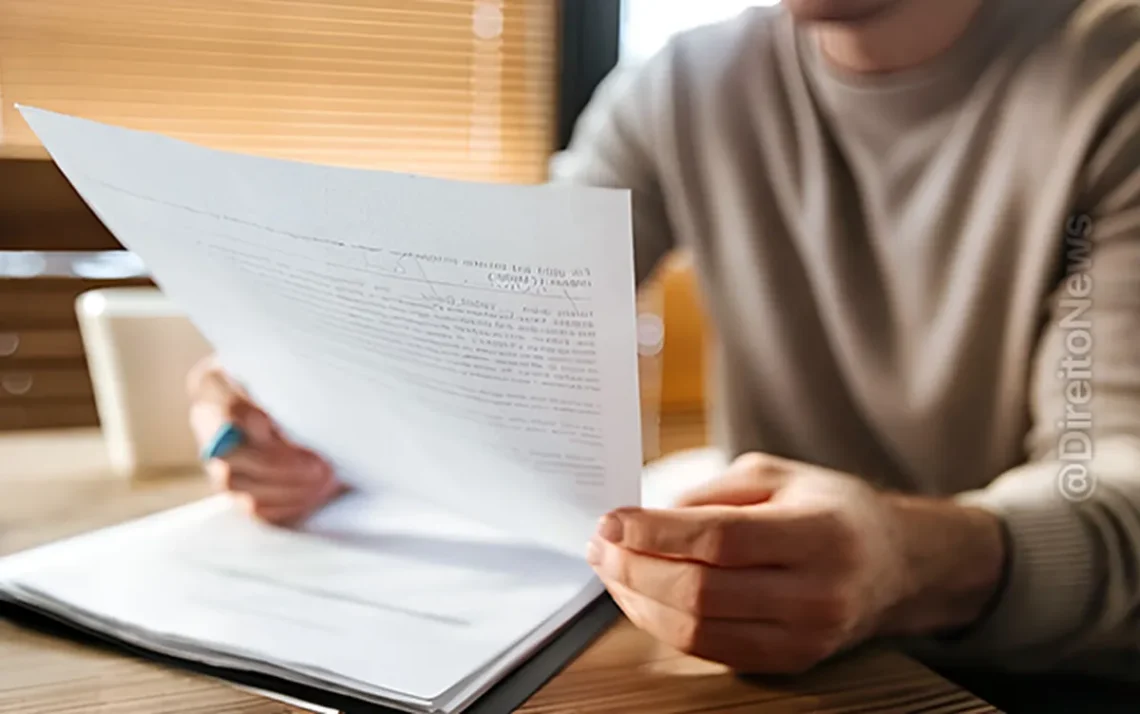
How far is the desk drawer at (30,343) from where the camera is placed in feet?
3.73

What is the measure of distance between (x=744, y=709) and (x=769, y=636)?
0.03m

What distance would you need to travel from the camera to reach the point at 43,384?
1155 mm

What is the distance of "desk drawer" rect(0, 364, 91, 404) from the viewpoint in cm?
114

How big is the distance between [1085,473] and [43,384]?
3.73ft

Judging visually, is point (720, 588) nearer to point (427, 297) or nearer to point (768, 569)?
point (768, 569)

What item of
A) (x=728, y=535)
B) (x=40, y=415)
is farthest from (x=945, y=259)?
(x=40, y=415)

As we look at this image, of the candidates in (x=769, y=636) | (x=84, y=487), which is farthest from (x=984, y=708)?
(x=84, y=487)

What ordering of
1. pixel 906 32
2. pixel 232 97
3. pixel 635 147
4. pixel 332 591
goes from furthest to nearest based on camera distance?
pixel 232 97 < pixel 635 147 < pixel 906 32 < pixel 332 591

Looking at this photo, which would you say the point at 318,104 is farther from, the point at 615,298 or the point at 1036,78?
the point at 615,298

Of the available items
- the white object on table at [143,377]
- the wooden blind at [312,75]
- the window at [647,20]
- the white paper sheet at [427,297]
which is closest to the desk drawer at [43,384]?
the wooden blind at [312,75]

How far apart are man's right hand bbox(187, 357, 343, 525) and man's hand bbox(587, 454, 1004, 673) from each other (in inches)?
9.1

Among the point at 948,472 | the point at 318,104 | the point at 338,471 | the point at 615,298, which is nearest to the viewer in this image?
the point at 615,298

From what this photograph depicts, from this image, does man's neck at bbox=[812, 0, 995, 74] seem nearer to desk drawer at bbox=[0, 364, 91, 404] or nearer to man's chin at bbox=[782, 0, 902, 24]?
man's chin at bbox=[782, 0, 902, 24]

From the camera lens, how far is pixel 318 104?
4.51 feet
